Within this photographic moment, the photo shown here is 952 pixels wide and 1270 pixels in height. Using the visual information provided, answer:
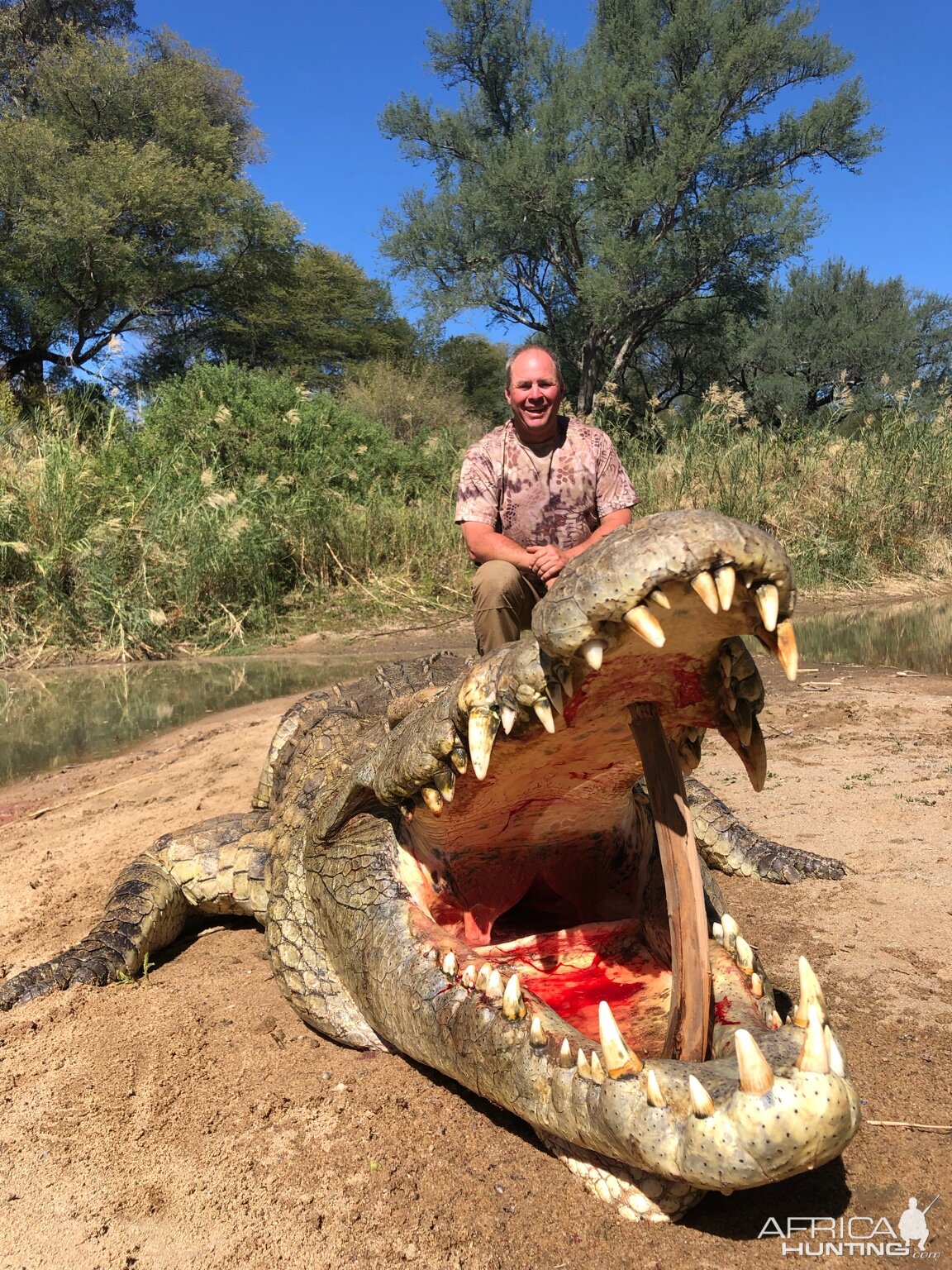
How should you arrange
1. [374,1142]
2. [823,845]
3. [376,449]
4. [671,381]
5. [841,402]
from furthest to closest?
[671,381]
[376,449]
[841,402]
[823,845]
[374,1142]

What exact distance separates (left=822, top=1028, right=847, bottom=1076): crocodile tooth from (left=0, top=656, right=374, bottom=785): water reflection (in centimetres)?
509

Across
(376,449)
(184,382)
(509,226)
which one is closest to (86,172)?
(509,226)

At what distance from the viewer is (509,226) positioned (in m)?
21.9

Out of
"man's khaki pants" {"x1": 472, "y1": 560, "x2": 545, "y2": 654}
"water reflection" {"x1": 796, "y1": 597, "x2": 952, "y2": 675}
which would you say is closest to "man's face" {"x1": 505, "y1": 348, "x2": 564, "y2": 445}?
"man's khaki pants" {"x1": 472, "y1": 560, "x2": 545, "y2": 654}

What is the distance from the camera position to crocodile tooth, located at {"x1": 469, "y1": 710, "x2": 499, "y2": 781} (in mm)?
1697

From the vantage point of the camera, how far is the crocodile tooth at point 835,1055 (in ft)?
4.49

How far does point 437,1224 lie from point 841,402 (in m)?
12.8

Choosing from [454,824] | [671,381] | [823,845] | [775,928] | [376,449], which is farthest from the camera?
[671,381]

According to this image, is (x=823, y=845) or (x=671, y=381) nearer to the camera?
(x=823, y=845)

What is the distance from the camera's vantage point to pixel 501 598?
15.1 ft

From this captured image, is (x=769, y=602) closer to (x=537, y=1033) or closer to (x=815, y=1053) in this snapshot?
(x=815, y=1053)

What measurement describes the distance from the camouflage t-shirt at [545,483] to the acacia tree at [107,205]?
18.8 m

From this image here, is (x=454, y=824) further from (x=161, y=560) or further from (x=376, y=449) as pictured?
(x=376, y=449)

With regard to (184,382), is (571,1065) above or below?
below
